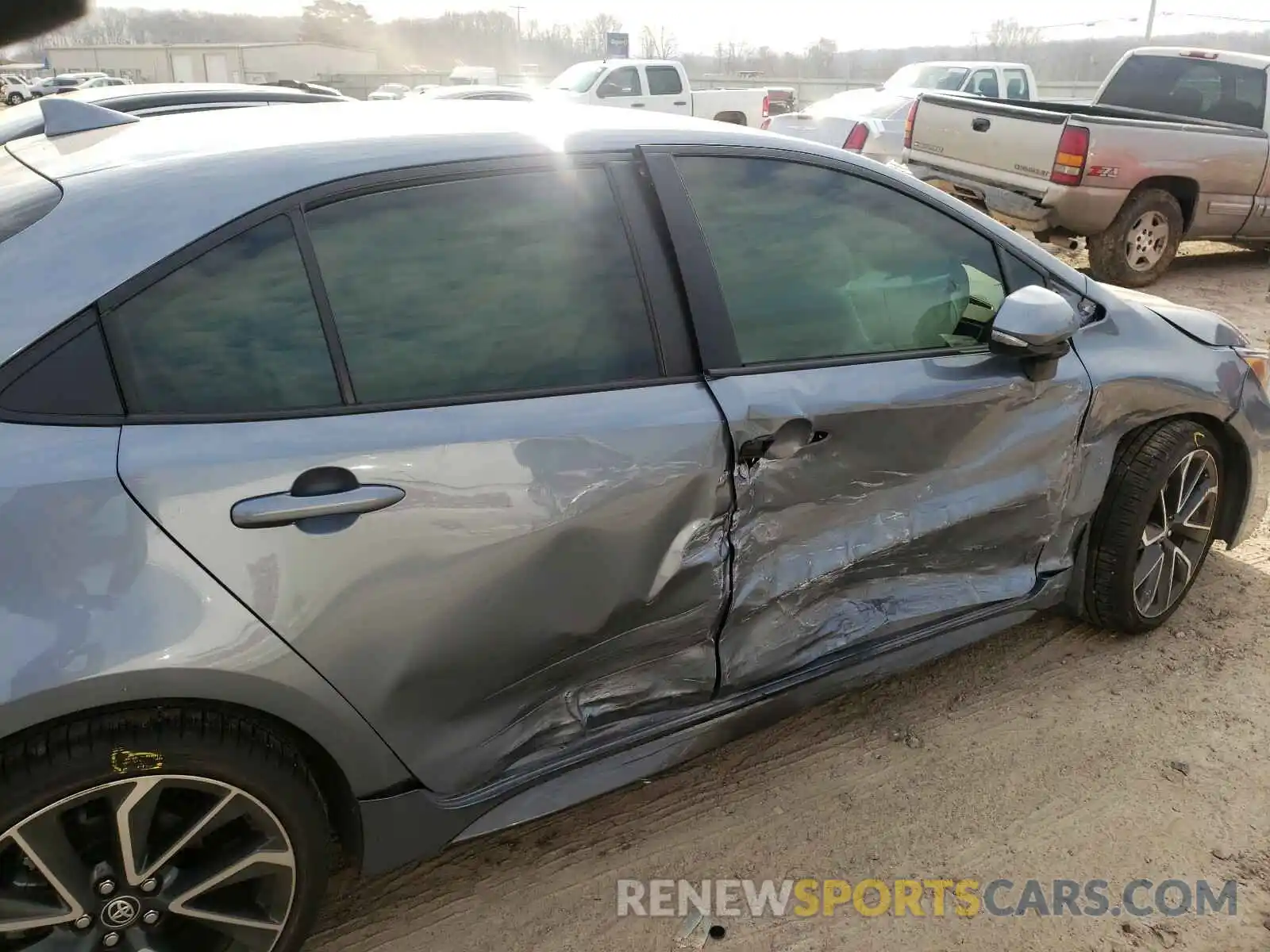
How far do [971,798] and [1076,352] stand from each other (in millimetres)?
1317

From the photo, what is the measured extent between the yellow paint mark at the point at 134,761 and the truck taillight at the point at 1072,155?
25.1 ft

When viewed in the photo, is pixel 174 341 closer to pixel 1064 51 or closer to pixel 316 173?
pixel 316 173

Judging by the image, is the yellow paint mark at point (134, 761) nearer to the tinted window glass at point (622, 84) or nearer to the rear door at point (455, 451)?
the rear door at point (455, 451)

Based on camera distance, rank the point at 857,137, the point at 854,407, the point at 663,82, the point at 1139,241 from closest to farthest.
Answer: the point at 854,407, the point at 1139,241, the point at 857,137, the point at 663,82

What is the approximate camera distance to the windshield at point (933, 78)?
1360cm

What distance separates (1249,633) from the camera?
339 cm

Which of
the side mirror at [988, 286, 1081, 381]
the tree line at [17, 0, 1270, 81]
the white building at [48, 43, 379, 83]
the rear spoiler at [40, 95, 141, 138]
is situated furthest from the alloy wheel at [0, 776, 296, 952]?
the tree line at [17, 0, 1270, 81]

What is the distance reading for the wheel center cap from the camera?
5.68 feet

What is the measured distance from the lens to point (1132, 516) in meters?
3.05

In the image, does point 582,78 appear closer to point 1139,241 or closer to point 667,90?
point 667,90

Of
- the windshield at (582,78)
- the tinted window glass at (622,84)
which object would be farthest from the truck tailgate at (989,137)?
the windshield at (582,78)

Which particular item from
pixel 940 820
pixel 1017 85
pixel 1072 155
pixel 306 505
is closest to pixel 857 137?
pixel 1072 155

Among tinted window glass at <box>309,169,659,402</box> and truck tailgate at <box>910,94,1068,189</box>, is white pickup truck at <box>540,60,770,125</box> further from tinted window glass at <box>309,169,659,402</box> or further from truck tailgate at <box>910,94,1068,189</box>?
tinted window glass at <box>309,169,659,402</box>

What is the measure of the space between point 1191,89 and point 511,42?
4330 inches
